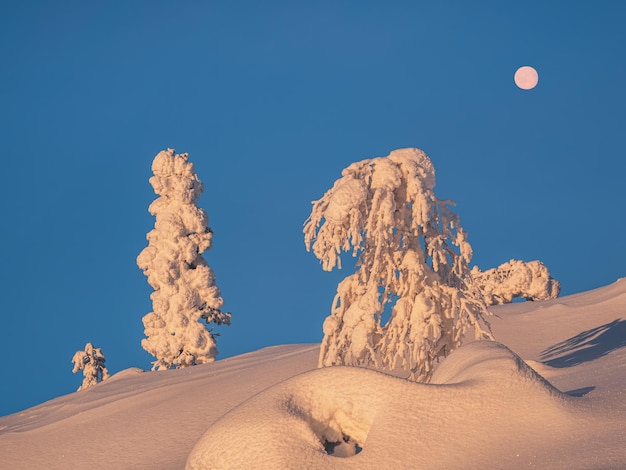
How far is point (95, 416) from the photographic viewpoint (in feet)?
42.5

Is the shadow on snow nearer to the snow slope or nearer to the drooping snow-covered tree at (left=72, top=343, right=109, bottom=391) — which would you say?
the snow slope

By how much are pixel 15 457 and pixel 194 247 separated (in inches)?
352

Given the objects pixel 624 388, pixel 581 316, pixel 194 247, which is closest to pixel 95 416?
pixel 194 247

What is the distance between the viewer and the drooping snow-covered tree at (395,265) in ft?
34.8

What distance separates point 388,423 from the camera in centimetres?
594

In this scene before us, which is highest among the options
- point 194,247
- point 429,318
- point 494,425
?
point 194,247

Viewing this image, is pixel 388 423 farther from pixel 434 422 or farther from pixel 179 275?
pixel 179 275

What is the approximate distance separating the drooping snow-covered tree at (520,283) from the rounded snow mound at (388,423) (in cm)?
1962

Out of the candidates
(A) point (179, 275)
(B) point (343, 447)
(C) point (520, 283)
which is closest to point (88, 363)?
(A) point (179, 275)

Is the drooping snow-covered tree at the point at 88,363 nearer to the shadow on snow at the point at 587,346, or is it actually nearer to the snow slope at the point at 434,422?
the shadow on snow at the point at 587,346

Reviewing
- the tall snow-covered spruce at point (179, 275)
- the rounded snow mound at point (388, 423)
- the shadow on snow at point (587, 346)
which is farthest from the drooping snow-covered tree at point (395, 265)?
the tall snow-covered spruce at point (179, 275)

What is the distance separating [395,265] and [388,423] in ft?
18.2

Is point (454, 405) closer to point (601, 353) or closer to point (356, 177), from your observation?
point (356, 177)

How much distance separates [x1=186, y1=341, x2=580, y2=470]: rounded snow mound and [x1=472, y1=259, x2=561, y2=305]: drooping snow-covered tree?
19.6m
